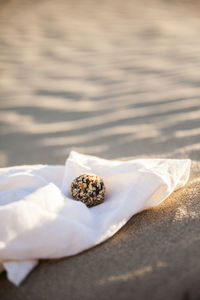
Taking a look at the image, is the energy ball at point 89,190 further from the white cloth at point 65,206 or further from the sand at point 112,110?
the sand at point 112,110

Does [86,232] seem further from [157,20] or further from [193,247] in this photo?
[157,20]

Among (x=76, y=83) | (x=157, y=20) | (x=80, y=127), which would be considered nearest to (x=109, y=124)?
(x=80, y=127)

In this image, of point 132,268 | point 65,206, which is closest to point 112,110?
point 65,206

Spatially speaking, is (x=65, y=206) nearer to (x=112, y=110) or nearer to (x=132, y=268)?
(x=132, y=268)

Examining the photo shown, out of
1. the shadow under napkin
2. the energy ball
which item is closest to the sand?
the shadow under napkin

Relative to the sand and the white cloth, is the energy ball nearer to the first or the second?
the white cloth

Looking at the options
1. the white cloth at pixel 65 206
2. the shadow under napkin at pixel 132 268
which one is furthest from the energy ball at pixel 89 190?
the shadow under napkin at pixel 132 268
